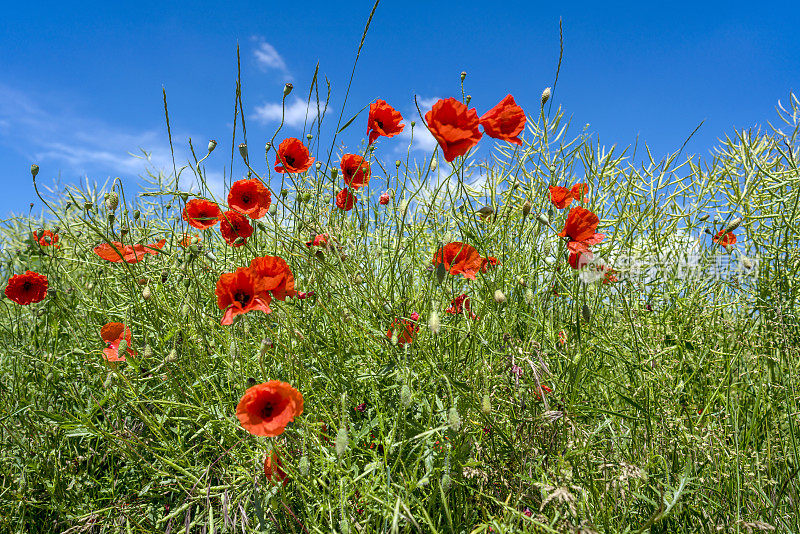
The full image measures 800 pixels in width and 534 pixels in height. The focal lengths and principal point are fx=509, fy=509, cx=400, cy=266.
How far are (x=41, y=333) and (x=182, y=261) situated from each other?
108cm

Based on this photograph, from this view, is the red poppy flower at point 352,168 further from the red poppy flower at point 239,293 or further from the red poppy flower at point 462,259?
the red poppy flower at point 239,293

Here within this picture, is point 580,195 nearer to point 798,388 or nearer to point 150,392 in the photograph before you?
point 798,388

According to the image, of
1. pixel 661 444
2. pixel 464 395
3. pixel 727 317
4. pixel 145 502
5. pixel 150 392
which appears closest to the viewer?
pixel 464 395

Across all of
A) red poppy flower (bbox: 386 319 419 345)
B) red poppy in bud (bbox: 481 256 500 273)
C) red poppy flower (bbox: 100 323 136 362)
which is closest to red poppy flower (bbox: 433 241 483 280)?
red poppy in bud (bbox: 481 256 500 273)

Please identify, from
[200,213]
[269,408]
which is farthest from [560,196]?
[200,213]

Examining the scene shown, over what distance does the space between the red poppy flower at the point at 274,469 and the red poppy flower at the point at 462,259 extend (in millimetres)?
653

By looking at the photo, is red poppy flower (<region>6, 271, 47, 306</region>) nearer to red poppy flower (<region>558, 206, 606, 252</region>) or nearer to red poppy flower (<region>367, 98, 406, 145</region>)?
red poppy flower (<region>367, 98, 406, 145</region>)

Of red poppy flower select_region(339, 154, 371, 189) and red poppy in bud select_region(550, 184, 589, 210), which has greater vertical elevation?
red poppy flower select_region(339, 154, 371, 189)

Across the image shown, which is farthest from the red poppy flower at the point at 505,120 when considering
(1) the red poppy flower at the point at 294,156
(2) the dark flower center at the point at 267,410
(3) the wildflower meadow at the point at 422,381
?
(2) the dark flower center at the point at 267,410

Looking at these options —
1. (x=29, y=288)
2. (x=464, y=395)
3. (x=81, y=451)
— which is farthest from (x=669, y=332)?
(x=29, y=288)

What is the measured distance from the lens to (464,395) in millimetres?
1159

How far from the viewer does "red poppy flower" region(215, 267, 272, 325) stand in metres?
1.24

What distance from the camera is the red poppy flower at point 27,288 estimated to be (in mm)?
1857

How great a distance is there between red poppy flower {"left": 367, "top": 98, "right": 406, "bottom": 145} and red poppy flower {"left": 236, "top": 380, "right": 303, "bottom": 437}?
89 centimetres
